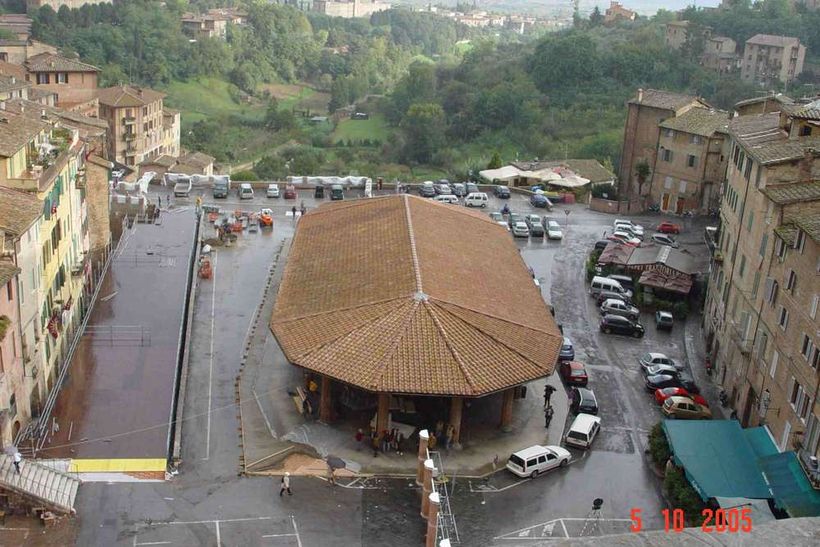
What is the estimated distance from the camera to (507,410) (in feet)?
119

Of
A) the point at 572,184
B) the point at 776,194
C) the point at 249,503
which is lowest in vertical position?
the point at 249,503

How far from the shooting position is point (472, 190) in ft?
243

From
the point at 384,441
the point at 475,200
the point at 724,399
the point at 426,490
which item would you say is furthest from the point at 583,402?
the point at 475,200

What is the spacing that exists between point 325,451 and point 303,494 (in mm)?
2631

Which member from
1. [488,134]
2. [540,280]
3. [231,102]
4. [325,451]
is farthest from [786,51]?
[325,451]

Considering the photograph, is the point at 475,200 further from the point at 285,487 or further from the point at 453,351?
the point at 285,487

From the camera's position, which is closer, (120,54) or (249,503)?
(249,503)

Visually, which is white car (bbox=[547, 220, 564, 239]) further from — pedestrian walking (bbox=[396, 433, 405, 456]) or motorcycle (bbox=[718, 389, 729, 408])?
pedestrian walking (bbox=[396, 433, 405, 456])

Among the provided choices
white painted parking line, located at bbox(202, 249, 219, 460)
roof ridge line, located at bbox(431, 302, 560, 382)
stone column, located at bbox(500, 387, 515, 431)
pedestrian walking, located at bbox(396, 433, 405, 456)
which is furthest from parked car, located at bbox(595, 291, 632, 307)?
white painted parking line, located at bbox(202, 249, 219, 460)

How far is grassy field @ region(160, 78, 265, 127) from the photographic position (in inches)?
5640

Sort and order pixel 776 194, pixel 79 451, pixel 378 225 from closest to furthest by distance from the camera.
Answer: pixel 79 451
pixel 776 194
pixel 378 225

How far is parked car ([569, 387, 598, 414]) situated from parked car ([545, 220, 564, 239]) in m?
24.6

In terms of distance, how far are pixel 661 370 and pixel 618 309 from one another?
8255 millimetres

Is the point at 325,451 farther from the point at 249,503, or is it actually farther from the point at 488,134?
the point at 488,134
